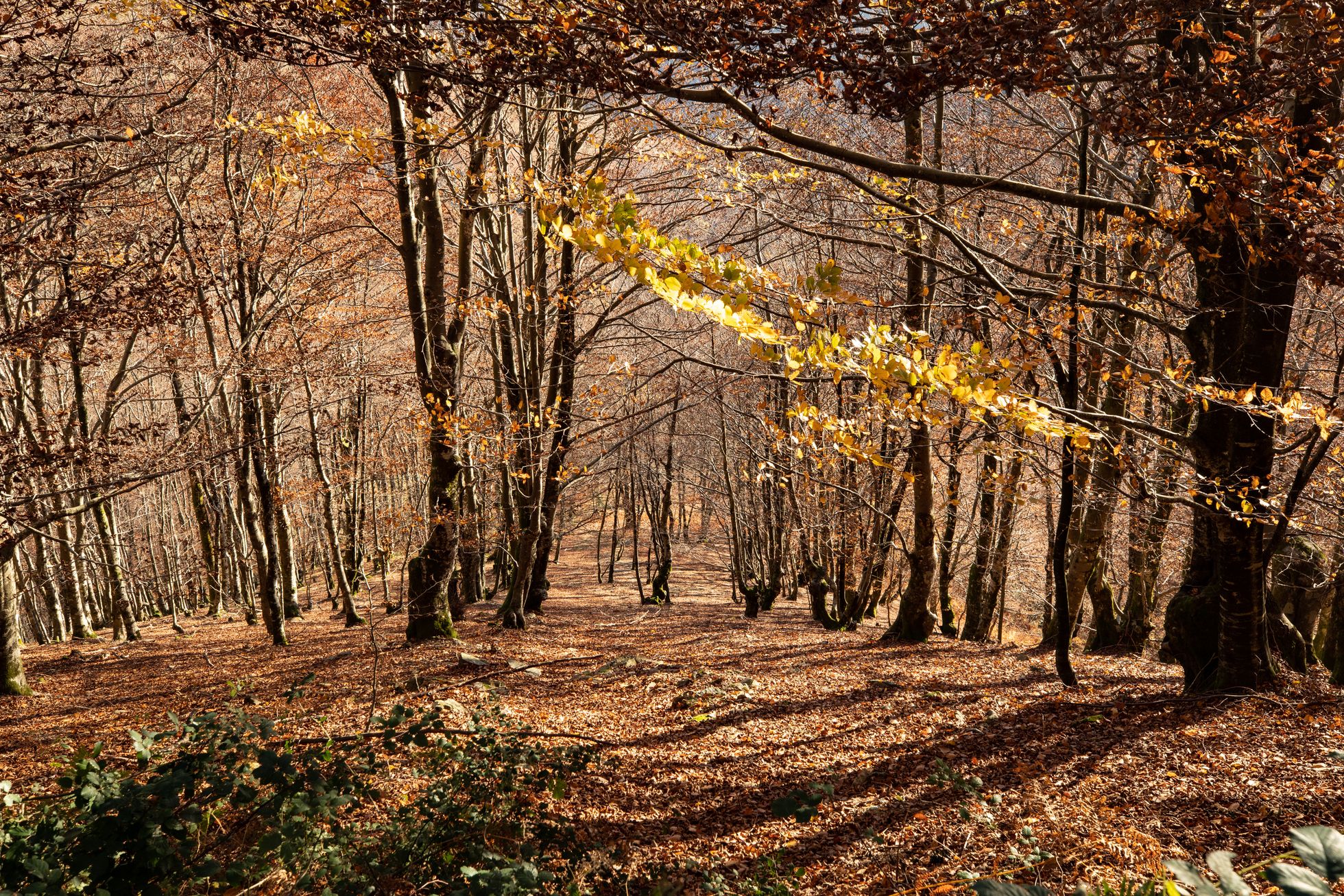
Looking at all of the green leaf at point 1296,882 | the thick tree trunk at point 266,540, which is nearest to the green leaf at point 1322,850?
the green leaf at point 1296,882

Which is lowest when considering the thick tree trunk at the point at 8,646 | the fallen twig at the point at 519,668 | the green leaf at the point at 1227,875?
the fallen twig at the point at 519,668

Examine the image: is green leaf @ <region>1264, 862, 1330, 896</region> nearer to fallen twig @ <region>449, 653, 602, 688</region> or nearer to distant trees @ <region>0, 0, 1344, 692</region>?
distant trees @ <region>0, 0, 1344, 692</region>

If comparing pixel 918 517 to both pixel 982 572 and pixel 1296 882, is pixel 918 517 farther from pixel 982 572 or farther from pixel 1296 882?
pixel 1296 882

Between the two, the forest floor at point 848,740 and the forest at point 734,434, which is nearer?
the forest at point 734,434

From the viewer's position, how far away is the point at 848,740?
604 cm

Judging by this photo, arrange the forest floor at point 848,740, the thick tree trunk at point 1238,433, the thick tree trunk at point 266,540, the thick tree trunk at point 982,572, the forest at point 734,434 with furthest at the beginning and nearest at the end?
the thick tree trunk at point 982,572 → the thick tree trunk at point 266,540 → the thick tree trunk at point 1238,433 → the forest floor at point 848,740 → the forest at point 734,434

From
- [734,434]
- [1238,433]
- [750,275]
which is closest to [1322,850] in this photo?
[750,275]

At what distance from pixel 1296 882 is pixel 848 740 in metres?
5.34

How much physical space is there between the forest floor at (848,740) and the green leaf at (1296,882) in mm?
1887

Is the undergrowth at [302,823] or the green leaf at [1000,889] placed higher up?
the green leaf at [1000,889]

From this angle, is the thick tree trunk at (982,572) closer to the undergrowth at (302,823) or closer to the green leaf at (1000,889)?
the undergrowth at (302,823)

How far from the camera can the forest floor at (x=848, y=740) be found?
13.1ft

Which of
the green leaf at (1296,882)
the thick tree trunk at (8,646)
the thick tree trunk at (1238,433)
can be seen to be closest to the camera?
the green leaf at (1296,882)

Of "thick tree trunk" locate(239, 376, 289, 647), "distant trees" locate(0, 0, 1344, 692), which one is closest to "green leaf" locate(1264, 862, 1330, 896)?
"distant trees" locate(0, 0, 1344, 692)
